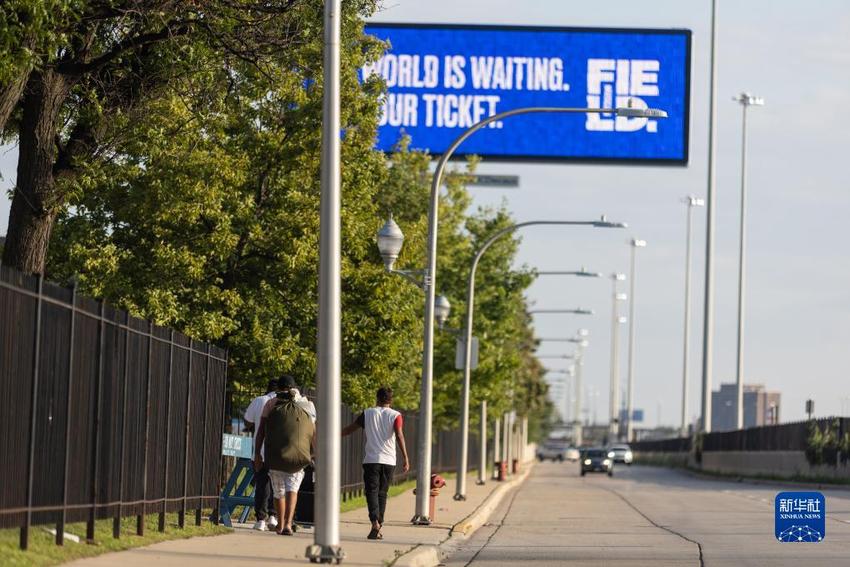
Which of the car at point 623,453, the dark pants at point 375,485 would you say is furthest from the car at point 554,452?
the dark pants at point 375,485

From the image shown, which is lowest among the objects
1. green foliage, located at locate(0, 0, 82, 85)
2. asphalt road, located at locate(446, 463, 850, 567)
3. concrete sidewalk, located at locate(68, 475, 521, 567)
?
asphalt road, located at locate(446, 463, 850, 567)

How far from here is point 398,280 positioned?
3391cm

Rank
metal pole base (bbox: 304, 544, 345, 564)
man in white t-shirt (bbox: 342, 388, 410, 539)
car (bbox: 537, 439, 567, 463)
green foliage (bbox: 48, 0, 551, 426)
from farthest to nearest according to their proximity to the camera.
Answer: car (bbox: 537, 439, 567, 463), green foliage (bbox: 48, 0, 551, 426), man in white t-shirt (bbox: 342, 388, 410, 539), metal pole base (bbox: 304, 544, 345, 564)

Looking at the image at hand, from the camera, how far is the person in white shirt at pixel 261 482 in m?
20.8

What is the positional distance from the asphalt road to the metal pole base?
163 inches

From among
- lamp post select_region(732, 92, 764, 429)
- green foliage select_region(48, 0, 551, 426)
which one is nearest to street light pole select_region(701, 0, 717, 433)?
lamp post select_region(732, 92, 764, 429)

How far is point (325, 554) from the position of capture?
15.4 meters

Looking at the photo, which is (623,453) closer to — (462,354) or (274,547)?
(462,354)

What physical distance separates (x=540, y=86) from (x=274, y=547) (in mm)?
25846

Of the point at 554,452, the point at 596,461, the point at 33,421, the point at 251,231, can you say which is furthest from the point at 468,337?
the point at 554,452

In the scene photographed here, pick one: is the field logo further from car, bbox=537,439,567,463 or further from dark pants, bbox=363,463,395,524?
car, bbox=537,439,567,463

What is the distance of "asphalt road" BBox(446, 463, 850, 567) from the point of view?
2042 centimetres

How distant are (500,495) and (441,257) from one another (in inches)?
266

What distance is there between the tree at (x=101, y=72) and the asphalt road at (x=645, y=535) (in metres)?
7.08
